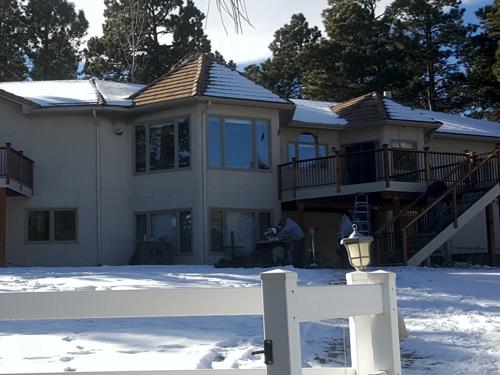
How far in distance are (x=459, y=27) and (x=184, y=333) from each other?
38357 millimetres

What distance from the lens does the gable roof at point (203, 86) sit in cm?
2144

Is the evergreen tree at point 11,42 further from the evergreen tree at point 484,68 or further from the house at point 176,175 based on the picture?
the evergreen tree at point 484,68

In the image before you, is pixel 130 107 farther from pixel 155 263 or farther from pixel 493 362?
pixel 493 362

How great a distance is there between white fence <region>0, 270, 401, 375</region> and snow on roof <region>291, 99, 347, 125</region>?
64.7ft

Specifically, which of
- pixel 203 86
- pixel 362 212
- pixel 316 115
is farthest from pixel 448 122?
pixel 203 86

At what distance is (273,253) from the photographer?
65.2 ft

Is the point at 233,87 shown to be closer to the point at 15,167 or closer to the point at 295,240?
the point at 295,240

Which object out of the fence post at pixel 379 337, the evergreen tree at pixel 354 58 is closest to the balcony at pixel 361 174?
the fence post at pixel 379 337

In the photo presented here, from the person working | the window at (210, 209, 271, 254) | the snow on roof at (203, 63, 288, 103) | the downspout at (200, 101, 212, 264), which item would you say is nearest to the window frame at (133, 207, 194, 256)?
the downspout at (200, 101, 212, 264)

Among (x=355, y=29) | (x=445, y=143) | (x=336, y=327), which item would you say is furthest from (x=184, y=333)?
(x=355, y=29)

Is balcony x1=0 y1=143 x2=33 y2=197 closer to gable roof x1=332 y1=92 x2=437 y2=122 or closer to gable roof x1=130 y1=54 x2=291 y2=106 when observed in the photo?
gable roof x1=130 y1=54 x2=291 y2=106

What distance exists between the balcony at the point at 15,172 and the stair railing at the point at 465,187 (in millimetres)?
10748

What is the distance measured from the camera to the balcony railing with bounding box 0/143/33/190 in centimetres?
2025

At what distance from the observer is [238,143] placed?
22.1 metres
